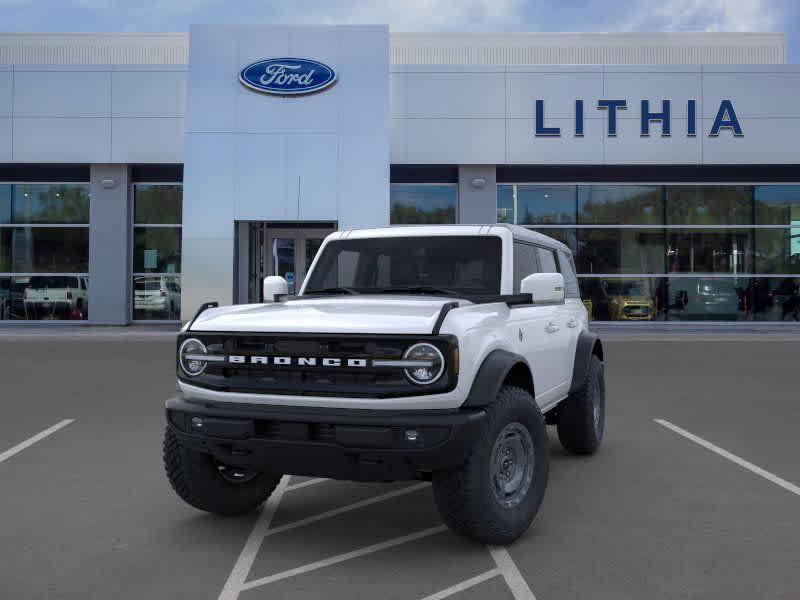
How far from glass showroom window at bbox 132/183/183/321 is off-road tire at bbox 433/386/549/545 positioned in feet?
68.3

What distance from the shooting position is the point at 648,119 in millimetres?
22266

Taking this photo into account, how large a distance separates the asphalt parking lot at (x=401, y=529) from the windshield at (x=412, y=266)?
1.45 meters

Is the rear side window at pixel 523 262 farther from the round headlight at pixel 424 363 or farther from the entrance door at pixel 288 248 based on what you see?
the entrance door at pixel 288 248

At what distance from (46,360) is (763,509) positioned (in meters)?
13.3

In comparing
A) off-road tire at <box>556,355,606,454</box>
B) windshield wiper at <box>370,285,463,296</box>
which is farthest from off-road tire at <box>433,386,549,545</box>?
off-road tire at <box>556,355,606,454</box>

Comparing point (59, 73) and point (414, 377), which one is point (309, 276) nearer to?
point (414, 377)

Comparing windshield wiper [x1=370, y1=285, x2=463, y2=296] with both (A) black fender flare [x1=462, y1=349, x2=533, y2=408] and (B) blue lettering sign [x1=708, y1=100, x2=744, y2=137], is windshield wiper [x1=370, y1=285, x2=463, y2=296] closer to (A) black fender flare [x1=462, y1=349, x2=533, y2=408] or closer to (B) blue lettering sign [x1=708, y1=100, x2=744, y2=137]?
(A) black fender flare [x1=462, y1=349, x2=533, y2=408]

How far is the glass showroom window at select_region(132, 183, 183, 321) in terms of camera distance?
23.9 meters

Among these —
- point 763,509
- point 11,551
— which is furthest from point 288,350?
point 763,509

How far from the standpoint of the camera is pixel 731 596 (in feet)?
12.2

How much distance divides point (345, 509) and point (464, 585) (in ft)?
4.95

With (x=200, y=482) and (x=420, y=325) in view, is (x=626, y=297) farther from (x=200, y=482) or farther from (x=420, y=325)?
(x=420, y=325)

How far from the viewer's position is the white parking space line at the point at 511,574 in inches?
147

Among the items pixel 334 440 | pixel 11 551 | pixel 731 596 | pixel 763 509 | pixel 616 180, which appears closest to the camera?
pixel 731 596
